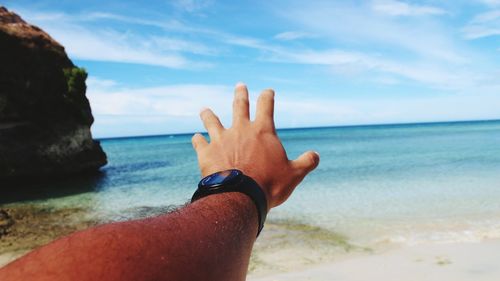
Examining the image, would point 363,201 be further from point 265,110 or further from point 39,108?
point 39,108

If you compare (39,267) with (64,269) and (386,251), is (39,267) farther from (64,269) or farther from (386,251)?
(386,251)

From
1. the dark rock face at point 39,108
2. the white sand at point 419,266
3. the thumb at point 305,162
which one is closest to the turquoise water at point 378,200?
the white sand at point 419,266

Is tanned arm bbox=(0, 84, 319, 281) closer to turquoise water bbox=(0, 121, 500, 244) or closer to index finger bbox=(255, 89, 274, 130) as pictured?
index finger bbox=(255, 89, 274, 130)

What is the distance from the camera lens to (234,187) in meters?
1.19

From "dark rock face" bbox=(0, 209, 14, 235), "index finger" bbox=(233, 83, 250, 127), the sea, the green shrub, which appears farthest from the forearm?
the green shrub

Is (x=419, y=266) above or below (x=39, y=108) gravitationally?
below

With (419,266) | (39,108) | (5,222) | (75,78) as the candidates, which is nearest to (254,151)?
(419,266)

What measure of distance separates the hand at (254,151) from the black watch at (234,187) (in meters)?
0.09

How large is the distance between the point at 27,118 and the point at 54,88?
2977 millimetres

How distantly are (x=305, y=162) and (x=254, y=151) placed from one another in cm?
28

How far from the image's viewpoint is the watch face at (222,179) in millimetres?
1207

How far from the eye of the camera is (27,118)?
26.7 m

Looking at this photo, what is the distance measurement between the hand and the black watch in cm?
9

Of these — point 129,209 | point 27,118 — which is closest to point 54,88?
point 27,118
